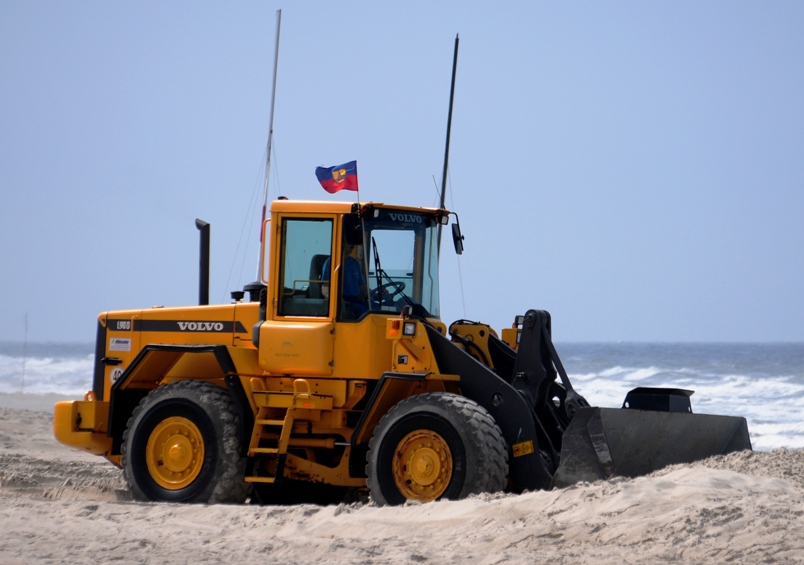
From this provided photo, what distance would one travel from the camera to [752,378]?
38.4 m

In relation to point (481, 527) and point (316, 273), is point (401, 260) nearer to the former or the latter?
point (316, 273)

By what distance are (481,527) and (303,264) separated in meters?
3.13

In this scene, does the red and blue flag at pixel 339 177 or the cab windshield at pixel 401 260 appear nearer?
the cab windshield at pixel 401 260

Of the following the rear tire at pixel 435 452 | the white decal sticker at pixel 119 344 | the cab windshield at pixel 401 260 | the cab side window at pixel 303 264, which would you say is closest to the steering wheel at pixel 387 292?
the cab windshield at pixel 401 260

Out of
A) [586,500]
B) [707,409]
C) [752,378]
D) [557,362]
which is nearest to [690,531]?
[586,500]

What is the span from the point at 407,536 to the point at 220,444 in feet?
8.23

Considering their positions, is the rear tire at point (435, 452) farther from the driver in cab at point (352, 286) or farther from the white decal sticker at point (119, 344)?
the white decal sticker at point (119, 344)

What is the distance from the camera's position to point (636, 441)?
9.05m

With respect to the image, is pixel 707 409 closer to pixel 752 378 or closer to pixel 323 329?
pixel 752 378

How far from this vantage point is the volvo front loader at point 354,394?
29.7ft

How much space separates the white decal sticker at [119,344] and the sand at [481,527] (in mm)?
2042

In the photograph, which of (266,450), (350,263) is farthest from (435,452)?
(350,263)

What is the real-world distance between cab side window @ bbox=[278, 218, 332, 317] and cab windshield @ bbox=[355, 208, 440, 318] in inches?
15.6

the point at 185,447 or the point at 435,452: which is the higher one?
the point at 435,452
